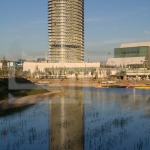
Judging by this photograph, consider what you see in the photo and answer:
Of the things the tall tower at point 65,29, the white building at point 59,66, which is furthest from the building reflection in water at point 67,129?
the tall tower at point 65,29

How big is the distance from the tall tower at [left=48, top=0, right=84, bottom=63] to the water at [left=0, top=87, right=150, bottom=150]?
128423mm

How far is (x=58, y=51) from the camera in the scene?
17538cm

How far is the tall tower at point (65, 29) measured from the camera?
16988 cm

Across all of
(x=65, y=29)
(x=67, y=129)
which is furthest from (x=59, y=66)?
(x=67, y=129)

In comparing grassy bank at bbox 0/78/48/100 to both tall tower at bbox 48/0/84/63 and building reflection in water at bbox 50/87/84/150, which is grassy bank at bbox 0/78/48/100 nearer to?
building reflection in water at bbox 50/87/84/150

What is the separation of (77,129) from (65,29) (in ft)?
468

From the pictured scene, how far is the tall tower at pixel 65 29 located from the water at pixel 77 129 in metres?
128


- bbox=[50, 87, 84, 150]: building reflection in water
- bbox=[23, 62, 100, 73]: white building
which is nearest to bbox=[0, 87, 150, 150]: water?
bbox=[50, 87, 84, 150]: building reflection in water

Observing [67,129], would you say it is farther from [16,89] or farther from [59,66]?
[59,66]

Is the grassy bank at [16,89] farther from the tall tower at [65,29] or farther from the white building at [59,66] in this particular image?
the tall tower at [65,29]

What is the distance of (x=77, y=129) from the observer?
31.8 metres

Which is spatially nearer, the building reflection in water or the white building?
the building reflection in water

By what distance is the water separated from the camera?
26.0 m

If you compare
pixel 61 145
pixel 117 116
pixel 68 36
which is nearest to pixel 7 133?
pixel 61 145
